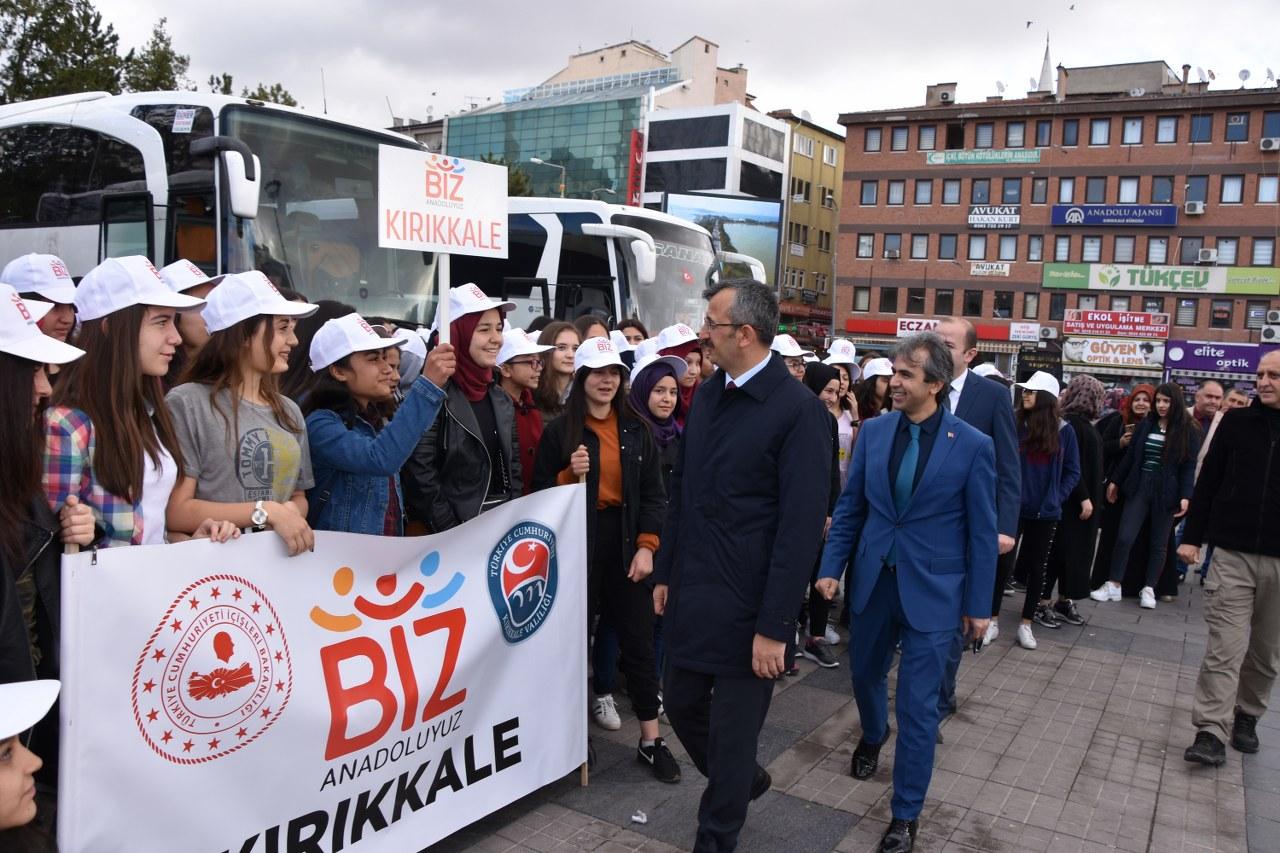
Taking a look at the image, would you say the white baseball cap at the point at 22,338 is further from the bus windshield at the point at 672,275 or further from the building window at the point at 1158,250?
the building window at the point at 1158,250

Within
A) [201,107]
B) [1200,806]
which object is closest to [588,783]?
[1200,806]

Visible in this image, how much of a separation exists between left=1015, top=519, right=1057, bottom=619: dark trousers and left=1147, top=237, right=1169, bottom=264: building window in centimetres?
5906

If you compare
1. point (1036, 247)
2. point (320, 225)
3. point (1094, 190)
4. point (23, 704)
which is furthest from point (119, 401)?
point (1094, 190)

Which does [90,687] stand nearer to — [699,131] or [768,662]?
[768,662]

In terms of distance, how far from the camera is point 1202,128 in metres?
58.8

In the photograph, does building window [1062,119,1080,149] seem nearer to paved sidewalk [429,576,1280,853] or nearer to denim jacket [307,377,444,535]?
paved sidewalk [429,576,1280,853]

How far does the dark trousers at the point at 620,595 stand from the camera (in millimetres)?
4832

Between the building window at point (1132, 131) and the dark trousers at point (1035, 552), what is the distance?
6078 centimetres

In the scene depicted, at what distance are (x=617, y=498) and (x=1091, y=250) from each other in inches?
2495

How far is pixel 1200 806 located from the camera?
4.78 m

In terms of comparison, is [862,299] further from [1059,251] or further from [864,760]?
[864,760]

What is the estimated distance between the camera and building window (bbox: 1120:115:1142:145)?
5989cm

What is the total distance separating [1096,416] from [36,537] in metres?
8.00

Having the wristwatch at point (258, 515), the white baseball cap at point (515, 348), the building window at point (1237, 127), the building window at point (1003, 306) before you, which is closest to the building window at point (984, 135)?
the building window at point (1003, 306)
